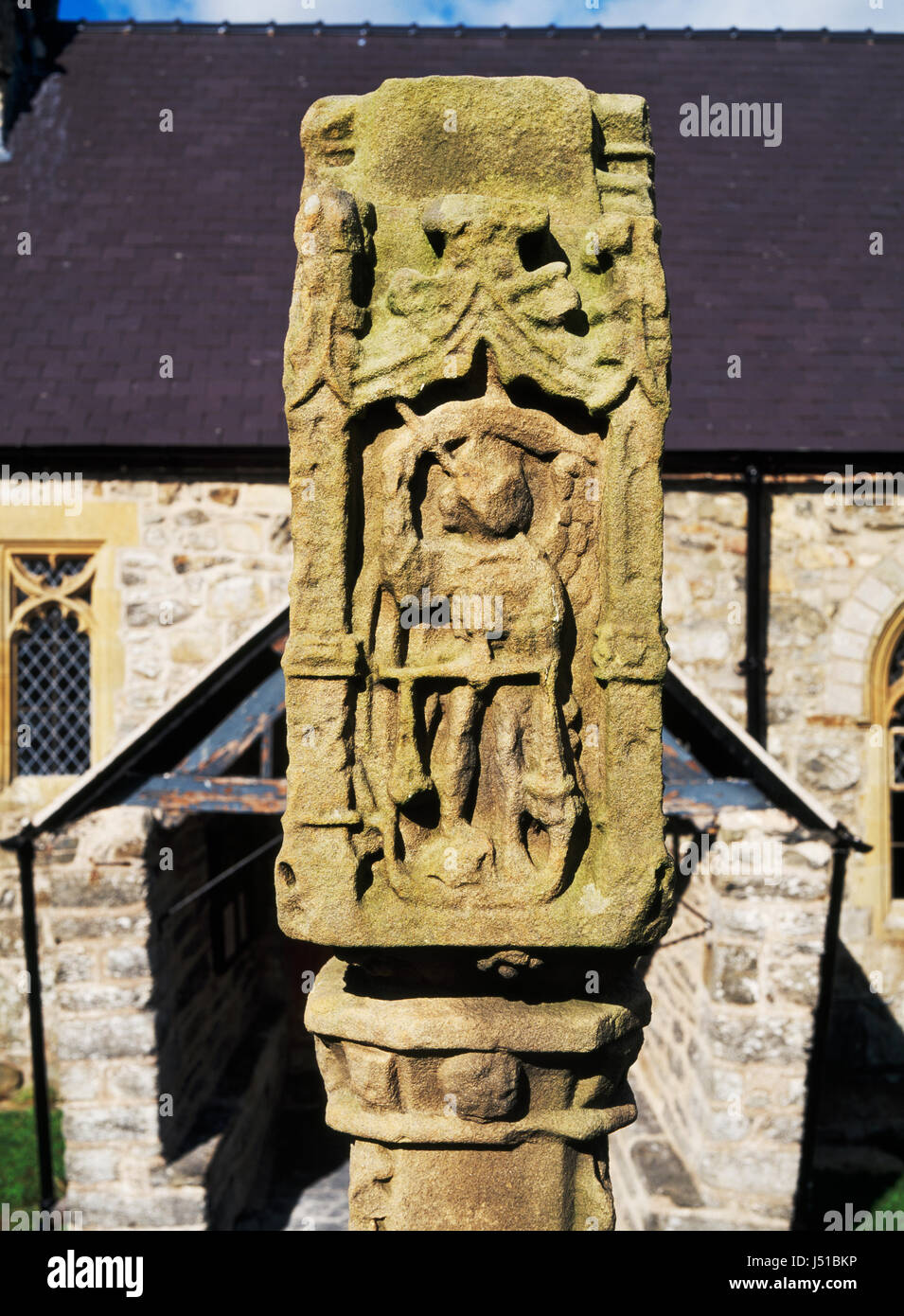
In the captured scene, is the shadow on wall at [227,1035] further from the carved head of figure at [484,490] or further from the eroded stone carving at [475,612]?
the carved head of figure at [484,490]

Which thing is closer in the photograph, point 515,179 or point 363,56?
point 515,179

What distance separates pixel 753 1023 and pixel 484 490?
3083mm

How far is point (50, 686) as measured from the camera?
6984 millimetres

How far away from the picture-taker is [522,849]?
93.7 inches

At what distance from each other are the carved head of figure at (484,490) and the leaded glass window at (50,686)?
5107 millimetres

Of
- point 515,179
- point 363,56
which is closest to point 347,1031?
point 515,179

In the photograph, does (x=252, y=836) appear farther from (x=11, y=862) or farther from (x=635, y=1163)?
(x=635, y=1163)

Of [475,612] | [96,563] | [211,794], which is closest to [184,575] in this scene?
[96,563]

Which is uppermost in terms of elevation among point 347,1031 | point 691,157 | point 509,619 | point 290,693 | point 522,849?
point 691,157

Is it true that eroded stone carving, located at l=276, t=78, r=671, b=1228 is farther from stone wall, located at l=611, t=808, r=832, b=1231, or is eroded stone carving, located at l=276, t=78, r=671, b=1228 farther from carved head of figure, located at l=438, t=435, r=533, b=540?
stone wall, located at l=611, t=808, r=832, b=1231

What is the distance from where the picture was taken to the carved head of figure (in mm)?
2342

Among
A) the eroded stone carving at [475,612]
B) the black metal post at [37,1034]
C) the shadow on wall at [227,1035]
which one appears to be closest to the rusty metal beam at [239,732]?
the shadow on wall at [227,1035]

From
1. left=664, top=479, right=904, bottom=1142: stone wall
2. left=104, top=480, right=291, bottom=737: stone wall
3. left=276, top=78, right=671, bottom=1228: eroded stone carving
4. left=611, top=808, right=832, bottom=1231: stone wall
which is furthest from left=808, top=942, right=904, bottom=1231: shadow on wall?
left=276, top=78, right=671, bottom=1228: eroded stone carving

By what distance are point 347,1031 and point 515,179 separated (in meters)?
1.99
